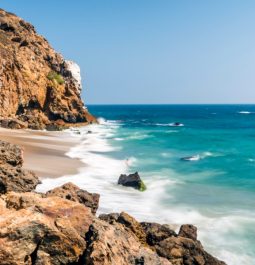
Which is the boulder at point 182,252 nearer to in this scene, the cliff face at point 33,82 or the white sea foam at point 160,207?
the white sea foam at point 160,207

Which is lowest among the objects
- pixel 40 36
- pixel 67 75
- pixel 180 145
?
pixel 180 145

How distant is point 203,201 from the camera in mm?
24625

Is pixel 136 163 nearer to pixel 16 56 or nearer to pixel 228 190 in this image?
pixel 228 190

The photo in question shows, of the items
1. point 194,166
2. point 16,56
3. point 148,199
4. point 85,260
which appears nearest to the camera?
point 85,260

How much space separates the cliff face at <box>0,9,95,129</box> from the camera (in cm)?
6550

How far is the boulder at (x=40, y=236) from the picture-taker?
8859 mm

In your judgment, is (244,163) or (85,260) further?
(244,163)

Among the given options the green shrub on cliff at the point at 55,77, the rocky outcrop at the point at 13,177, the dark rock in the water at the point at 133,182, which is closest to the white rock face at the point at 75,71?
the green shrub on cliff at the point at 55,77

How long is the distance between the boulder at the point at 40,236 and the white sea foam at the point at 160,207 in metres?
8.35

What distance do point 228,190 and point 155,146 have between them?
2671 centimetres

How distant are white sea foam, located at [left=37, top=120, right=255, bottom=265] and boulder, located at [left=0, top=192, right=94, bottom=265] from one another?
8352mm

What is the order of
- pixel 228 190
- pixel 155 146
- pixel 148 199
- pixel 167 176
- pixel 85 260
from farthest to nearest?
pixel 155 146
pixel 167 176
pixel 228 190
pixel 148 199
pixel 85 260

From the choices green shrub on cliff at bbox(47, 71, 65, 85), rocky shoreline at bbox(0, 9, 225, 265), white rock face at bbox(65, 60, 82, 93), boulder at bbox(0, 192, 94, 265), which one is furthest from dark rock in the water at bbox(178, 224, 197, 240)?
white rock face at bbox(65, 60, 82, 93)

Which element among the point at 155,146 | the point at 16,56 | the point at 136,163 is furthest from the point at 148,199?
the point at 16,56
